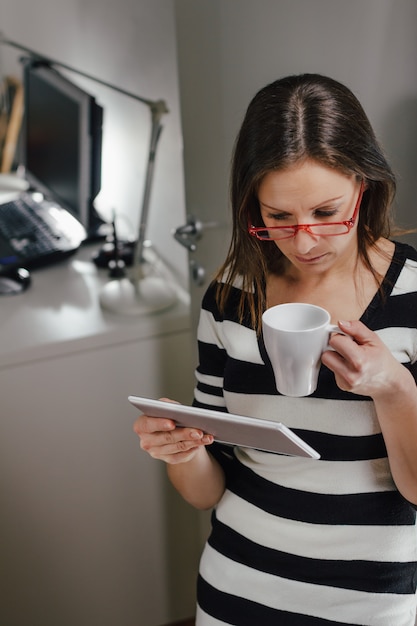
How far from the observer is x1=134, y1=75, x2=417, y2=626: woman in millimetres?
938

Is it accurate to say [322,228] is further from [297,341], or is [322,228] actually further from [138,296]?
[138,296]

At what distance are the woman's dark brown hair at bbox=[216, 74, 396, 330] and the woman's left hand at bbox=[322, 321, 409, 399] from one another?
20cm

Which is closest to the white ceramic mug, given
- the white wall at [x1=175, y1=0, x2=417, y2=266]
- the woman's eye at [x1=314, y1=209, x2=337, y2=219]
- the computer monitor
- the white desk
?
the woman's eye at [x1=314, y1=209, x2=337, y2=219]

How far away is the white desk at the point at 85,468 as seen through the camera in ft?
5.37

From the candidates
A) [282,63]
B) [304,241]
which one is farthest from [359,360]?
[282,63]

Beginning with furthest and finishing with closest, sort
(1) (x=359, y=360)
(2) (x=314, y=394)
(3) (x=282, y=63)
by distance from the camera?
(3) (x=282, y=63) < (2) (x=314, y=394) < (1) (x=359, y=360)

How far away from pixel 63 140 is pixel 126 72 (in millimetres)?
247

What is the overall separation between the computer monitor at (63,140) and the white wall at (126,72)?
0.16 meters

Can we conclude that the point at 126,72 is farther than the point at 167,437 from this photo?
Yes

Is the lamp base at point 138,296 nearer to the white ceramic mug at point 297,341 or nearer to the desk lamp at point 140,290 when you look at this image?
the desk lamp at point 140,290

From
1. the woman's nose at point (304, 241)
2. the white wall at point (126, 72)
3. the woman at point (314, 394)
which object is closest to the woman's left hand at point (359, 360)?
the woman at point (314, 394)

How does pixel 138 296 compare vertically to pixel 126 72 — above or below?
below

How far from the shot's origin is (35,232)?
210 centimetres

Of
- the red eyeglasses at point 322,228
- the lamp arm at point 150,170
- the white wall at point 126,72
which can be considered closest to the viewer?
the red eyeglasses at point 322,228
